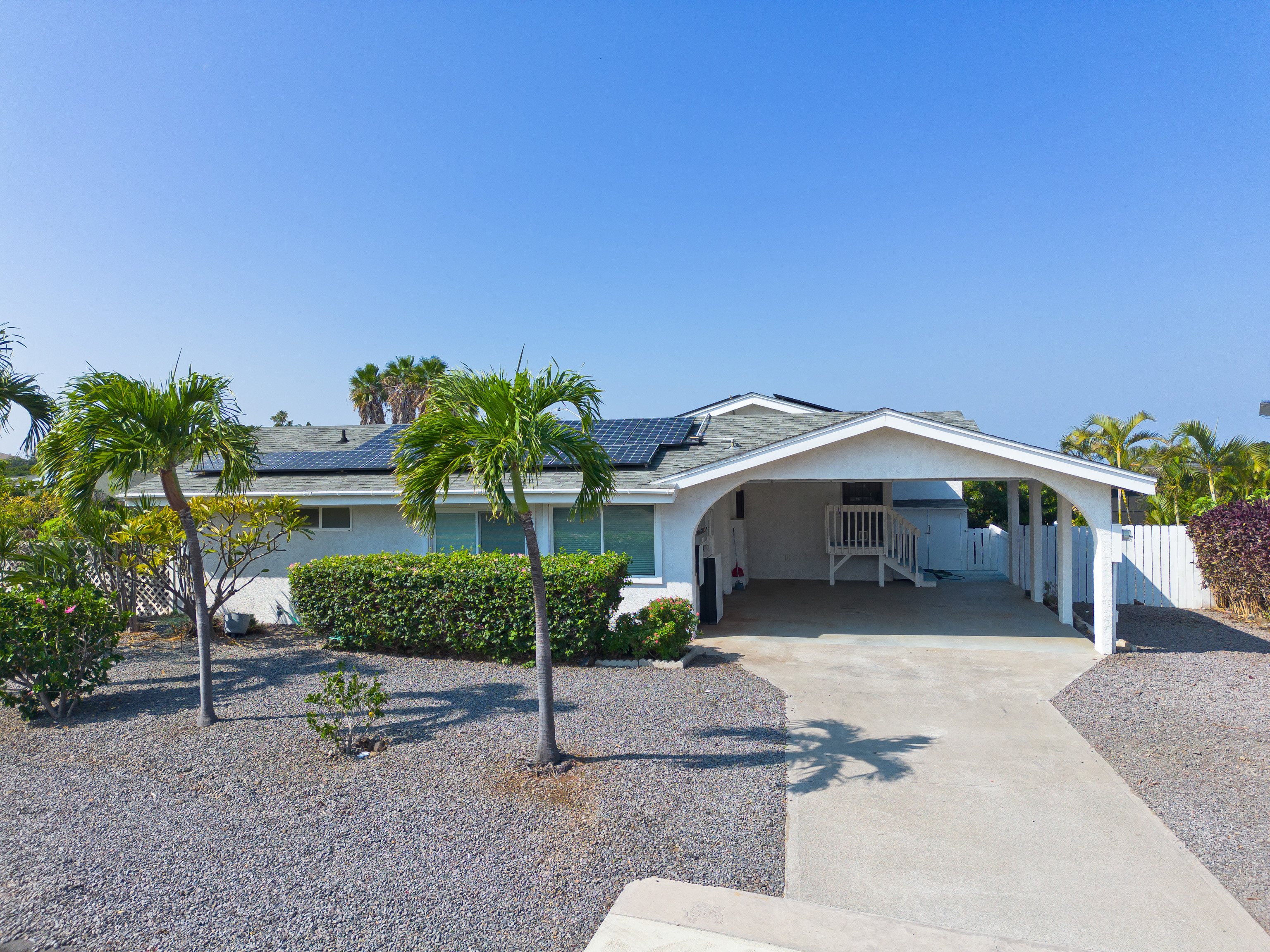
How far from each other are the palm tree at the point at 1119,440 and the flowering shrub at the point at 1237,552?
1082cm

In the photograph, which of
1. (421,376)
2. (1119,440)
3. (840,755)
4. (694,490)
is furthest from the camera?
(421,376)

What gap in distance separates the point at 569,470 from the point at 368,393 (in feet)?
78.4

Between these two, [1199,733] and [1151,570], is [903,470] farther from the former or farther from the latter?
[1151,570]

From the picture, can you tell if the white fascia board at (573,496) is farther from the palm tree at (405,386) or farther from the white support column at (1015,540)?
the palm tree at (405,386)

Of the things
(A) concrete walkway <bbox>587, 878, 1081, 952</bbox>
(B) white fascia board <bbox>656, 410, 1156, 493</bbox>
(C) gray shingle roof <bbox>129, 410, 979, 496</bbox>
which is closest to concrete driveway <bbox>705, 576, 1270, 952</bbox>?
(A) concrete walkway <bbox>587, 878, 1081, 952</bbox>

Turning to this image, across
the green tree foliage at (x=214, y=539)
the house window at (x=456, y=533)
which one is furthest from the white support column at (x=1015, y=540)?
the green tree foliage at (x=214, y=539)

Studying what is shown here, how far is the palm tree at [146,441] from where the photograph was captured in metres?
6.34

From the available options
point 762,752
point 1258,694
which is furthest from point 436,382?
point 1258,694

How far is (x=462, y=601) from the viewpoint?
9422 mm

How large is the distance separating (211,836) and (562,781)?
2500 mm

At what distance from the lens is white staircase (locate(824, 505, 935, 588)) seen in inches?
666

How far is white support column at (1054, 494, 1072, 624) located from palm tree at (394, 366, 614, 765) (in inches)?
392

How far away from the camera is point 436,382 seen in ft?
19.0

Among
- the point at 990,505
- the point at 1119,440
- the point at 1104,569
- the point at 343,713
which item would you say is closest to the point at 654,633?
the point at 343,713
